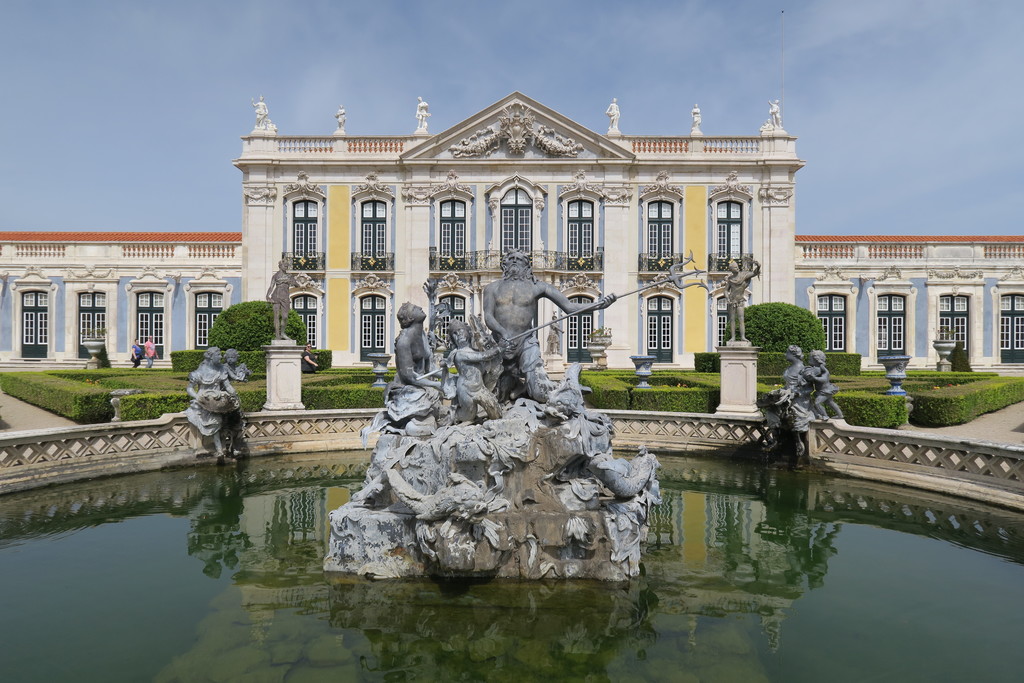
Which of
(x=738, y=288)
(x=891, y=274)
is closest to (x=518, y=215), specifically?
(x=738, y=288)

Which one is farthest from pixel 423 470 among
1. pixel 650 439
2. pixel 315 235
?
pixel 315 235

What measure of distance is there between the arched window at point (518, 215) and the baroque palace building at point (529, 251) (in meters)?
0.07

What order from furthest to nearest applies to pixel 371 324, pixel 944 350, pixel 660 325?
pixel 371 324
pixel 660 325
pixel 944 350

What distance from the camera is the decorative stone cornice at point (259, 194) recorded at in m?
24.7

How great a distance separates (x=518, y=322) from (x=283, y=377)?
6513mm

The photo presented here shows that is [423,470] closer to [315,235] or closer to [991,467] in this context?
[991,467]

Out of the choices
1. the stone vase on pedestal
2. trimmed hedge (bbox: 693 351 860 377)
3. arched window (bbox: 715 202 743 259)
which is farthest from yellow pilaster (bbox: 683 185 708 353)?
the stone vase on pedestal

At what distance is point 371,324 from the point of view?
83.8 ft

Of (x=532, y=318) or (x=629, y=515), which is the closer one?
(x=629, y=515)

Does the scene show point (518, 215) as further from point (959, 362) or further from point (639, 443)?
point (639, 443)

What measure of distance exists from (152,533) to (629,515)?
4590 millimetres

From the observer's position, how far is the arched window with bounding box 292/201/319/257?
25250 millimetres

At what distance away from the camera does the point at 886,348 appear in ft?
82.0

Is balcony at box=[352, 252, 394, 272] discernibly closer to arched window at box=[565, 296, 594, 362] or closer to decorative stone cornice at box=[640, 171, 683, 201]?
arched window at box=[565, 296, 594, 362]
